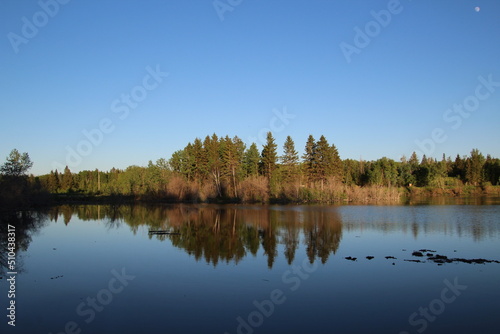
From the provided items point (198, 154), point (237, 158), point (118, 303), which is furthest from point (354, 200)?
point (118, 303)

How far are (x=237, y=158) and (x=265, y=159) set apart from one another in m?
5.81

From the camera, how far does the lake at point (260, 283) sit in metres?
9.63

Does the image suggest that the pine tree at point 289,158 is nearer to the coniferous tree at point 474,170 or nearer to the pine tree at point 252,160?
the pine tree at point 252,160

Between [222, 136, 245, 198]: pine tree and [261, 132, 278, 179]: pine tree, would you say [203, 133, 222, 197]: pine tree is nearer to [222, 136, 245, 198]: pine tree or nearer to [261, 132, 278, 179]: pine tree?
[222, 136, 245, 198]: pine tree

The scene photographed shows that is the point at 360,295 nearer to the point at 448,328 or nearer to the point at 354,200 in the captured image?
the point at 448,328

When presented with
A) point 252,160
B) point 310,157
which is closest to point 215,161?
point 252,160

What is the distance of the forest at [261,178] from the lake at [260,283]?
102ft

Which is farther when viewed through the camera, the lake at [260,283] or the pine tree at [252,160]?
the pine tree at [252,160]

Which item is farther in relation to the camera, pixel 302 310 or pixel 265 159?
pixel 265 159

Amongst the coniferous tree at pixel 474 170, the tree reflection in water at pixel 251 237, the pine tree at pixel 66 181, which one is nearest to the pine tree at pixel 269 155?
the tree reflection in water at pixel 251 237

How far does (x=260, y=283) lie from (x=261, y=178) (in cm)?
4902

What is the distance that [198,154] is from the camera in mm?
76125

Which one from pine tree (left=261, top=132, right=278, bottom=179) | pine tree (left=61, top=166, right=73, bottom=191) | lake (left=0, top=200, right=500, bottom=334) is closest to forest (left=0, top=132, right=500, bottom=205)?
pine tree (left=261, top=132, right=278, bottom=179)

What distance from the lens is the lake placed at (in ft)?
31.6
